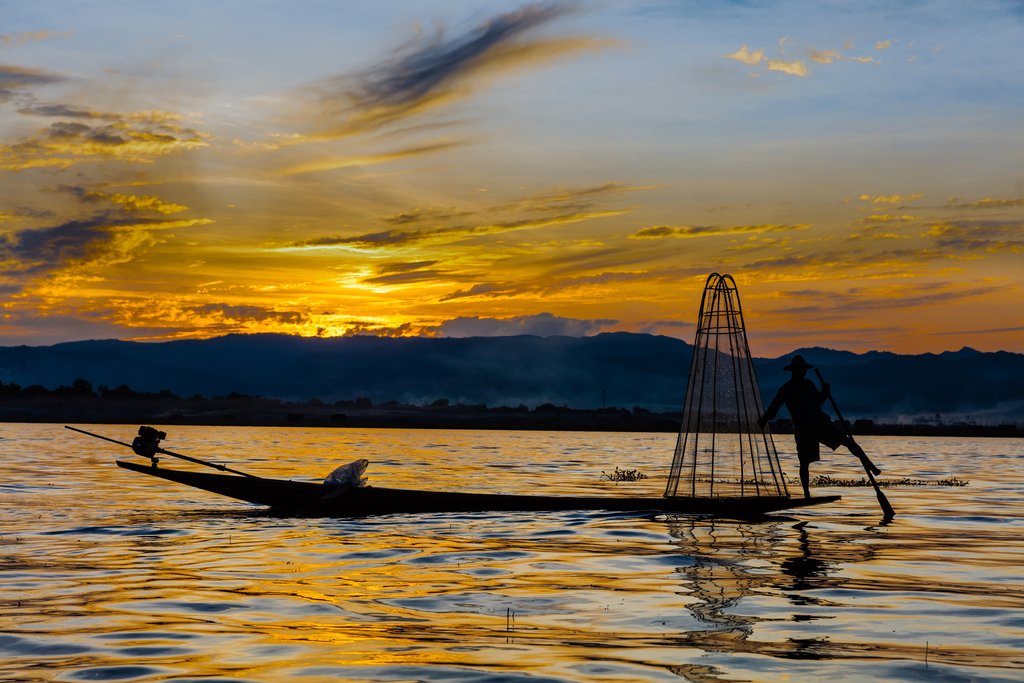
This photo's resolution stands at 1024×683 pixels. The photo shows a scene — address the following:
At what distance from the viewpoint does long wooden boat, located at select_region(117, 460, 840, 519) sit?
→ 900 inches

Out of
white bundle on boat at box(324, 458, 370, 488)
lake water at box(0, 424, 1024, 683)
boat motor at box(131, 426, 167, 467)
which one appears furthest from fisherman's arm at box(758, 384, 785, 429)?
boat motor at box(131, 426, 167, 467)

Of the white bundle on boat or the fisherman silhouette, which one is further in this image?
the white bundle on boat

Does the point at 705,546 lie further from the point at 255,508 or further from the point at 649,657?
the point at 255,508

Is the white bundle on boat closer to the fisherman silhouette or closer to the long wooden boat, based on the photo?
the long wooden boat

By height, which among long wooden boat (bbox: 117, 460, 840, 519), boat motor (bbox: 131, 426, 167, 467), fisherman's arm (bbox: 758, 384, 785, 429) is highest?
fisherman's arm (bbox: 758, 384, 785, 429)

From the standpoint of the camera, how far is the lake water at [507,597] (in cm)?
1027

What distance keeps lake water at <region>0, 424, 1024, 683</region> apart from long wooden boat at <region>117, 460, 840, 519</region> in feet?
1.15

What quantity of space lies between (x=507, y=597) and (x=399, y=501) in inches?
400

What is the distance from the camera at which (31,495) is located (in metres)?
29.5

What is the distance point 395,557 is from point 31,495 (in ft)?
53.2

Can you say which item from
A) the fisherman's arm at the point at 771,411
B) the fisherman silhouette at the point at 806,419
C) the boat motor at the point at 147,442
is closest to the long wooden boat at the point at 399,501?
the boat motor at the point at 147,442

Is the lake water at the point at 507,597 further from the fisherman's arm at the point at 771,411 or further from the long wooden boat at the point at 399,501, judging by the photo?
the fisherman's arm at the point at 771,411

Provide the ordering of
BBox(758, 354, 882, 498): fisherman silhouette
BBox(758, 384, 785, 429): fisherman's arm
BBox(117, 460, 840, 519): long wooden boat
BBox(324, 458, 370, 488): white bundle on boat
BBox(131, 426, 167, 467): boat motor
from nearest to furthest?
BBox(758, 384, 785, 429): fisherman's arm, BBox(131, 426, 167, 467): boat motor, BBox(117, 460, 840, 519): long wooden boat, BBox(758, 354, 882, 498): fisherman silhouette, BBox(324, 458, 370, 488): white bundle on boat

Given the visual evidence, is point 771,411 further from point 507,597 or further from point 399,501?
point 507,597
